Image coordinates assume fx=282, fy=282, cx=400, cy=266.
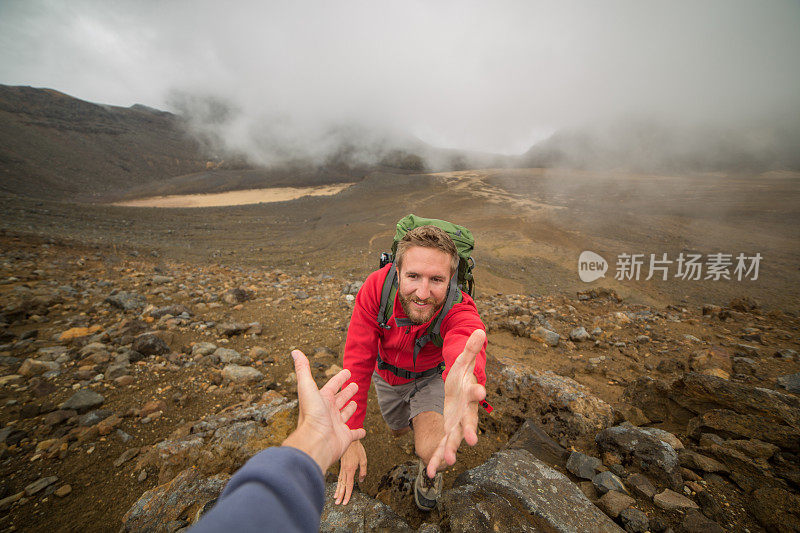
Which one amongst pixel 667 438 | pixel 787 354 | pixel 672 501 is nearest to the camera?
pixel 672 501

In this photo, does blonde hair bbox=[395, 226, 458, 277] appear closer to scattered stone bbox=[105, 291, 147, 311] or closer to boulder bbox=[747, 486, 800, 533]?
boulder bbox=[747, 486, 800, 533]

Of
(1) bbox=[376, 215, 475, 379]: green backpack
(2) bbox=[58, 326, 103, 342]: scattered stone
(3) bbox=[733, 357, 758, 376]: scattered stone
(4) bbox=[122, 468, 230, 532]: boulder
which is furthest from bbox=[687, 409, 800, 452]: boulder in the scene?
(2) bbox=[58, 326, 103, 342]: scattered stone

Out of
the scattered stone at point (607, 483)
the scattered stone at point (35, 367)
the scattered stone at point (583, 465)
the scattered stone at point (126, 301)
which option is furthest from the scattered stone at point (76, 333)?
the scattered stone at point (607, 483)

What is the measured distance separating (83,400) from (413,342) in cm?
357

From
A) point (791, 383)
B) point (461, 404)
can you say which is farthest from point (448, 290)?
point (791, 383)

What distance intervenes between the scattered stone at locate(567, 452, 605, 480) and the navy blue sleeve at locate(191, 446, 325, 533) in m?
2.34

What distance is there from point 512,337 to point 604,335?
63.9 inches

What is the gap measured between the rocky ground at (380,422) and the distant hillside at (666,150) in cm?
3286

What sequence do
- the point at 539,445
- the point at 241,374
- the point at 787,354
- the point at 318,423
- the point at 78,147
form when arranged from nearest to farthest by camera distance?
the point at 318,423 < the point at 539,445 < the point at 241,374 < the point at 787,354 < the point at 78,147

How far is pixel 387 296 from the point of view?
7.50 feet

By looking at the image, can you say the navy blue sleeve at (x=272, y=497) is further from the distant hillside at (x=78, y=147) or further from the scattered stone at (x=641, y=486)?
the distant hillside at (x=78, y=147)

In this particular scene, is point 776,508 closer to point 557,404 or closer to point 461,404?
point 557,404

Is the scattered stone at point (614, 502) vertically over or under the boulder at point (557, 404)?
over

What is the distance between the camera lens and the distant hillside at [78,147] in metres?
22.4
